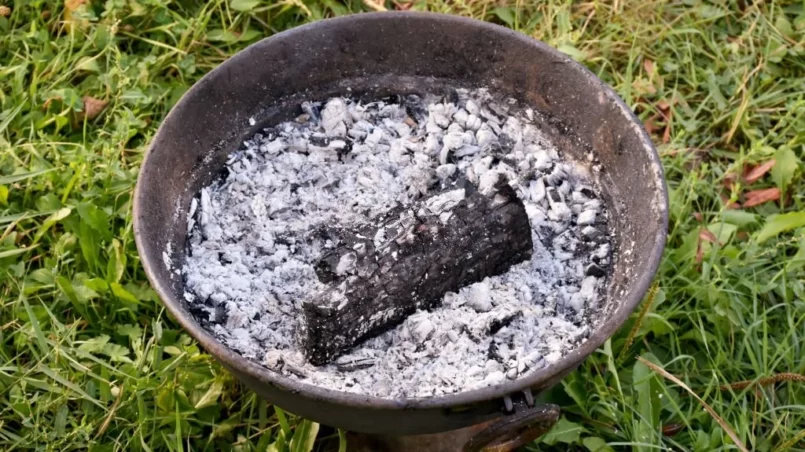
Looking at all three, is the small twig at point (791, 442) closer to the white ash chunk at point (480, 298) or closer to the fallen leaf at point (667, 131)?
the white ash chunk at point (480, 298)

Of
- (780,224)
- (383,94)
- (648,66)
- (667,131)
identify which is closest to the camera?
(383,94)

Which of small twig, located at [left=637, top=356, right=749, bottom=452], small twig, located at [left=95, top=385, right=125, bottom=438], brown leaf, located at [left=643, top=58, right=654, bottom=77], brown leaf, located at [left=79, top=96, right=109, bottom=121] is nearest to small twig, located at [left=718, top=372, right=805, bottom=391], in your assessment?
small twig, located at [left=637, top=356, right=749, bottom=452]

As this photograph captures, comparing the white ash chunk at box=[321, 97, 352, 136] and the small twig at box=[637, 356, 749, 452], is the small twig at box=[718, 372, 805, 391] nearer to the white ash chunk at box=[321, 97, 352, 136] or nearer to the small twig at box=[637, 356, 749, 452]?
the small twig at box=[637, 356, 749, 452]

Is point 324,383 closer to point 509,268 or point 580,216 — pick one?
point 509,268

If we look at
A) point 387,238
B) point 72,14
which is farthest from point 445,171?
point 72,14

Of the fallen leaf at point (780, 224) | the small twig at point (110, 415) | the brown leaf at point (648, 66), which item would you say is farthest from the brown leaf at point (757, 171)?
the small twig at point (110, 415)

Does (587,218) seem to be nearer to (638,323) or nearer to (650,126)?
(638,323)
